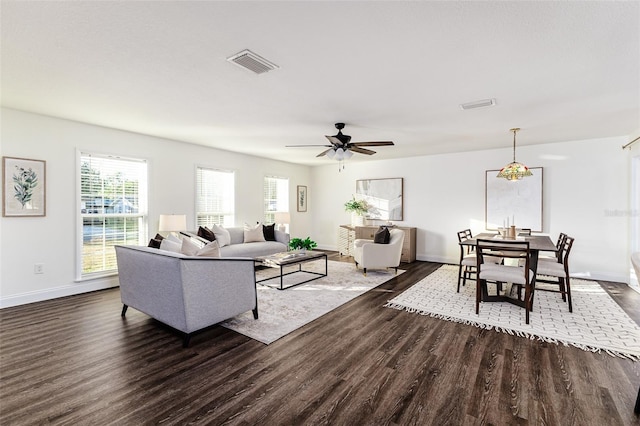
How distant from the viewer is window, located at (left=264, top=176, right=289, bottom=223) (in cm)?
782

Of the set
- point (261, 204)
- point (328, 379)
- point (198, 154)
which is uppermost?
point (198, 154)

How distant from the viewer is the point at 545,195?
5.89 m

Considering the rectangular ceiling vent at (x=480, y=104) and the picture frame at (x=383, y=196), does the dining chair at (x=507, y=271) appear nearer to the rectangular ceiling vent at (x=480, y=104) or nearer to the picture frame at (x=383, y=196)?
the rectangular ceiling vent at (x=480, y=104)

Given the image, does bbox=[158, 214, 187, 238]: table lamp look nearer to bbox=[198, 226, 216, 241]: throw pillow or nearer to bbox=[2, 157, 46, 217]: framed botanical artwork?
bbox=[198, 226, 216, 241]: throw pillow

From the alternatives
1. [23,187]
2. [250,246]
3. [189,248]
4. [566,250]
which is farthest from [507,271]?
[23,187]

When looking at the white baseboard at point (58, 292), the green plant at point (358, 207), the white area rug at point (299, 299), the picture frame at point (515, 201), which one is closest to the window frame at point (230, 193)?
the white area rug at point (299, 299)

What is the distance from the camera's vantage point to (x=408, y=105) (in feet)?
12.0

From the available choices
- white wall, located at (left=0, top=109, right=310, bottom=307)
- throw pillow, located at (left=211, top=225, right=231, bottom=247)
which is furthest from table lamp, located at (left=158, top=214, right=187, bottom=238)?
throw pillow, located at (left=211, top=225, right=231, bottom=247)

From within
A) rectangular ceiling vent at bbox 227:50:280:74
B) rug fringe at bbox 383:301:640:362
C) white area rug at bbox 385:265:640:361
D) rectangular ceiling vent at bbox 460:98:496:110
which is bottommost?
rug fringe at bbox 383:301:640:362

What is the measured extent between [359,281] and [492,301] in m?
1.99

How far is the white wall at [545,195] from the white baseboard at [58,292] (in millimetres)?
5597

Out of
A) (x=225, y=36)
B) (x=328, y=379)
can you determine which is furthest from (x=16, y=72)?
(x=328, y=379)

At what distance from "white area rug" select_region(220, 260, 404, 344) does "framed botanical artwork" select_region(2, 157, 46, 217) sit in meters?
3.17

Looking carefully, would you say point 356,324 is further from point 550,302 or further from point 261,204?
point 261,204
